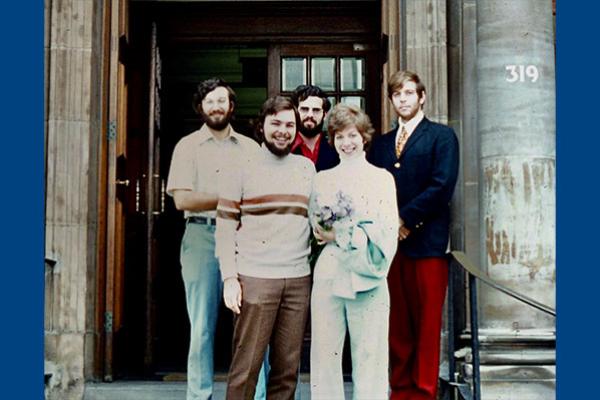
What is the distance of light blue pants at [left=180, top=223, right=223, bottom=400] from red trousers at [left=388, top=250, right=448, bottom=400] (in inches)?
38.6

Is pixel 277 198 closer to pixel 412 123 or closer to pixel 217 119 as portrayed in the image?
pixel 217 119

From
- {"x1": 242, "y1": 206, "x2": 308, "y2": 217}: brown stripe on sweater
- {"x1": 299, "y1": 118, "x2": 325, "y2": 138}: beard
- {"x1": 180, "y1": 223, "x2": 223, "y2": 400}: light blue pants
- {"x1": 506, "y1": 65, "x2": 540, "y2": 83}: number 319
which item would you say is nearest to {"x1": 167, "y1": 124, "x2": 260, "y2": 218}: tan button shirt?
{"x1": 180, "y1": 223, "x2": 223, "y2": 400}: light blue pants

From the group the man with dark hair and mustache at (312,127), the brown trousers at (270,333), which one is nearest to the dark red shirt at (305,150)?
the man with dark hair and mustache at (312,127)

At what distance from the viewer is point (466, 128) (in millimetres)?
7582

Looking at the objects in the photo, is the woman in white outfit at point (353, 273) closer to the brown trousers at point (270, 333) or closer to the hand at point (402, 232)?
the brown trousers at point (270, 333)

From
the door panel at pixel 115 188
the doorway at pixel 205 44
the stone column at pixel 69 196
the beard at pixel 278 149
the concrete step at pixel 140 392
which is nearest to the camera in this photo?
the beard at pixel 278 149

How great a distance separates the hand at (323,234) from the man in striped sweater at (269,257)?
6 centimetres

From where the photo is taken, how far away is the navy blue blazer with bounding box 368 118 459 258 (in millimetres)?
5652

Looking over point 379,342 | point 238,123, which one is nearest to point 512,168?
Answer: point 379,342

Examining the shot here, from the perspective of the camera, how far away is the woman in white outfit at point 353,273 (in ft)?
16.9

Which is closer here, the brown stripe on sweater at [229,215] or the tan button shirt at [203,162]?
the brown stripe on sweater at [229,215]

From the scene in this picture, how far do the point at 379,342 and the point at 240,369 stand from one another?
70 cm

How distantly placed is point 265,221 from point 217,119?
2.48ft

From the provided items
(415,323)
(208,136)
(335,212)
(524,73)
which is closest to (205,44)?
(524,73)
